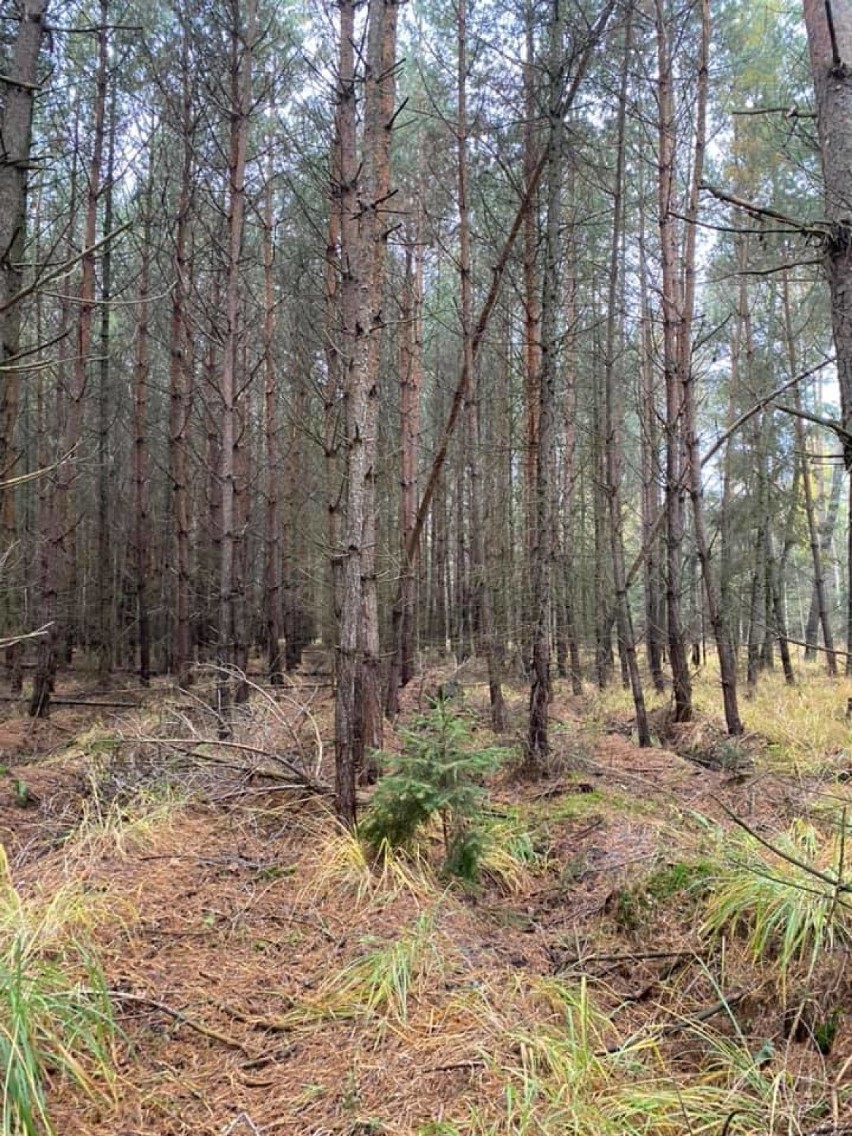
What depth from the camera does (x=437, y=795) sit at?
11.0ft

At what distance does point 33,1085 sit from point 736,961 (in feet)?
7.56

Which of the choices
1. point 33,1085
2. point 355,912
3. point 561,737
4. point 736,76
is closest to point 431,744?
point 355,912

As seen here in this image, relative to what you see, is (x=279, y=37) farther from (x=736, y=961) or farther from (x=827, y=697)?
(x=827, y=697)

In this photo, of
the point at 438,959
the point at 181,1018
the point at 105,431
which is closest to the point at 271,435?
the point at 105,431

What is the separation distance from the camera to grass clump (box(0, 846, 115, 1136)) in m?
1.74

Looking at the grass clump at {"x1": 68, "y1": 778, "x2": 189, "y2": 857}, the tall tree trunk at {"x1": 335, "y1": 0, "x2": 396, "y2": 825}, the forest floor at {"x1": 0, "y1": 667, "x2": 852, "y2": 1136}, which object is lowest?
the forest floor at {"x1": 0, "y1": 667, "x2": 852, "y2": 1136}

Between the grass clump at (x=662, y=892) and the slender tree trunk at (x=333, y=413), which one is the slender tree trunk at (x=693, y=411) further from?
the grass clump at (x=662, y=892)

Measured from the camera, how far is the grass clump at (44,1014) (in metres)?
1.74

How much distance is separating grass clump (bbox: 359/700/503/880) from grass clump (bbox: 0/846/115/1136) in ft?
4.70

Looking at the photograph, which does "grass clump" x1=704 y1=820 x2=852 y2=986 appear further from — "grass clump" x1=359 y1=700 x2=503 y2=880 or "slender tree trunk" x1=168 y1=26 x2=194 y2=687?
"slender tree trunk" x1=168 y1=26 x2=194 y2=687

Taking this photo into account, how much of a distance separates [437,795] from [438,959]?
823 mm

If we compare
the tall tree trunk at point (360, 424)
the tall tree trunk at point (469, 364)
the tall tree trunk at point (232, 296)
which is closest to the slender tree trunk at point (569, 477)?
the tall tree trunk at point (469, 364)

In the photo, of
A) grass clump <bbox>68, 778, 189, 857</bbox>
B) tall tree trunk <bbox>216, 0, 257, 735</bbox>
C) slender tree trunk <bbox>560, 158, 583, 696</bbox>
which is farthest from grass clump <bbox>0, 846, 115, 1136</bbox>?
slender tree trunk <bbox>560, 158, 583, 696</bbox>

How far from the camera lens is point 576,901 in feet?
11.1
